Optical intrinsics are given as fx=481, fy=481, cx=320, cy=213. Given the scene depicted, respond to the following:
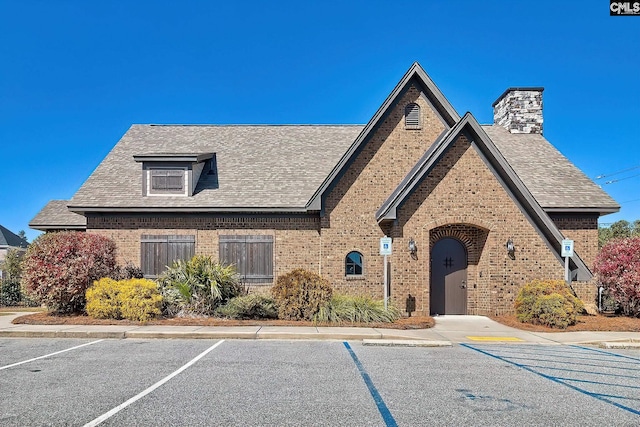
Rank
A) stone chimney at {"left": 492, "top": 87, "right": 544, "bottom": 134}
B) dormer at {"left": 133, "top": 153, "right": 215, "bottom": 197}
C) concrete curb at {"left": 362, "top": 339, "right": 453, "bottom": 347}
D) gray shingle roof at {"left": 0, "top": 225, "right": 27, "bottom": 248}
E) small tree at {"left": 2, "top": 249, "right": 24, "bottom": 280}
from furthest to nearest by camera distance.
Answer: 1. gray shingle roof at {"left": 0, "top": 225, "right": 27, "bottom": 248}
2. stone chimney at {"left": 492, "top": 87, "right": 544, "bottom": 134}
3. small tree at {"left": 2, "top": 249, "right": 24, "bottom": 280}
4. dormer at {"left": 133, "top": 153, "right": 215, "bottom": 197}
5. concrete curb at {"left": 362, "top": 339, "right": 453, "bottom": 347}

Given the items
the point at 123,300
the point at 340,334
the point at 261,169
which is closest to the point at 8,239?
the point at 261,169

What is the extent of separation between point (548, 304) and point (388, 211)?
5.40 m

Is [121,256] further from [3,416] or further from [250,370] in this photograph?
[3,416]

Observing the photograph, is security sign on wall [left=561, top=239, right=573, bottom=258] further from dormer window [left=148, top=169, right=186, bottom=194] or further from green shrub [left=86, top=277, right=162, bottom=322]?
dormer window [left=148, top=169, right=186, bottom=194]

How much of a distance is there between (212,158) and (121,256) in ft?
17.5

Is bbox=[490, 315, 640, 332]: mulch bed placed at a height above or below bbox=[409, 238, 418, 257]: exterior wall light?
below

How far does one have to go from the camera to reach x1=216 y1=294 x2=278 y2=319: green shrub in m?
14.4

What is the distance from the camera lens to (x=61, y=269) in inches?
564

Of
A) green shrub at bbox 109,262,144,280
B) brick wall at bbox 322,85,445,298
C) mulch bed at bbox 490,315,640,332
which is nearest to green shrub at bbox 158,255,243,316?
green shrub at bbox 109,262,144,280

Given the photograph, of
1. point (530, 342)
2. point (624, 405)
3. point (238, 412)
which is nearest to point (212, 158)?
point (530, 342)

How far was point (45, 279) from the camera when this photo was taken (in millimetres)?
14297

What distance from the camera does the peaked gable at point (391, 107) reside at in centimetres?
1657

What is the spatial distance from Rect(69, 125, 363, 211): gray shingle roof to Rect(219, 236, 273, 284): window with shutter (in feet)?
4.17

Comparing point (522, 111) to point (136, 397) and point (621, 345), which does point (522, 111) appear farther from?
point (136, 397)
